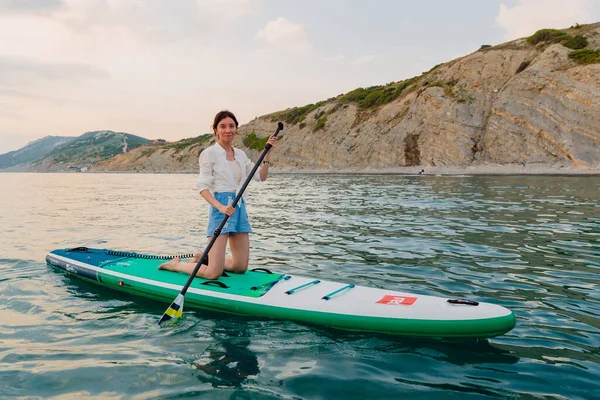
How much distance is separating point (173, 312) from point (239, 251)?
1.35 m

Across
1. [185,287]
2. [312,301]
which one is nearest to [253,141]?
[185,287]

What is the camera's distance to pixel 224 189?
6.38m

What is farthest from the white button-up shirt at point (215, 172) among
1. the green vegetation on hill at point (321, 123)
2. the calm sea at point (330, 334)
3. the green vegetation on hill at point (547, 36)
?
the green vegetation on hill at point (321, 123)

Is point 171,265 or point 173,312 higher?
point 171,265

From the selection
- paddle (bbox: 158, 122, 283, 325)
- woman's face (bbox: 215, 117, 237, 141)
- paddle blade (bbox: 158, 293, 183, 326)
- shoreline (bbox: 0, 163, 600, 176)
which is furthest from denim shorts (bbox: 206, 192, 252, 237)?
shoreline (bbox: 0, 163, 600, 176)

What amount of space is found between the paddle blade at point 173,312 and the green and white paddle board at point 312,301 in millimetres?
406

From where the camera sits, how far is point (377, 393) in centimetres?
377

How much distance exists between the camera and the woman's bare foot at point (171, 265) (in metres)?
6.86

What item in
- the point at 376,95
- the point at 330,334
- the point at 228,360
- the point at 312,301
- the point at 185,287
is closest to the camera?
the point at 228,360

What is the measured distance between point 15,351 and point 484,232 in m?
10.5

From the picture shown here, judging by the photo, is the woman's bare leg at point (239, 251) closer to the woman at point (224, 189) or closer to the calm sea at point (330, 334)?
the woman at point (224, 189)

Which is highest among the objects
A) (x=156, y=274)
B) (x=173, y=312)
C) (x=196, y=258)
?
(x=196, y=258)

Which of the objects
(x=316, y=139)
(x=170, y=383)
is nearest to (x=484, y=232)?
(x=170, y=383)

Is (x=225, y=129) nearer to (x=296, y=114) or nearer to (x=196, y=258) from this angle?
(x=196, y=258)
